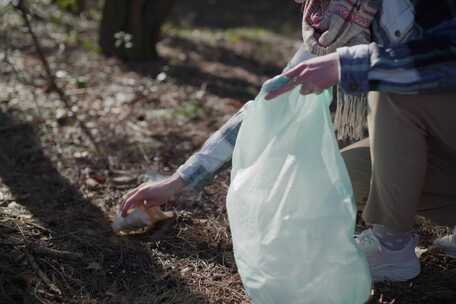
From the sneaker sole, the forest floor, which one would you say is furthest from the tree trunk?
the sneaker sole

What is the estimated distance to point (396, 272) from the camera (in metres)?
1.74

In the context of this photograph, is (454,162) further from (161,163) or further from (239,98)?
(239,98)

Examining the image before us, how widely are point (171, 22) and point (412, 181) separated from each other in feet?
15.2

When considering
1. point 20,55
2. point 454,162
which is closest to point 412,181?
point 454,162

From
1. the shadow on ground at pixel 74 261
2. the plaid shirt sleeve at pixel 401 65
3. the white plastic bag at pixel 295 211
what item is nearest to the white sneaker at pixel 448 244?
the white plastic bag at pixel 295 211

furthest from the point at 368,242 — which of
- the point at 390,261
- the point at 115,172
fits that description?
the point at 115,172

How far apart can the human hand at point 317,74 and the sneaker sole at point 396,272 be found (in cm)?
60

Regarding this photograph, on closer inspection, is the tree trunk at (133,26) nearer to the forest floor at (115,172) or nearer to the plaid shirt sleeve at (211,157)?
the forest floor at (115,172)

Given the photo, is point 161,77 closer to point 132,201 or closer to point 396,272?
point 132,201

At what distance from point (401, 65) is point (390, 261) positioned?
0.60 metres

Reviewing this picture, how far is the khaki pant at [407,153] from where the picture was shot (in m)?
1.51

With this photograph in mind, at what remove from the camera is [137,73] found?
3.75 metres

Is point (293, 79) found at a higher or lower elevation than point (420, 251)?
higher

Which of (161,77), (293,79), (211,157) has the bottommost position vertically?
(161,77)
